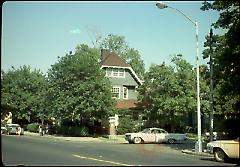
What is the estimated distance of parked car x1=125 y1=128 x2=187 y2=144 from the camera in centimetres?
3172

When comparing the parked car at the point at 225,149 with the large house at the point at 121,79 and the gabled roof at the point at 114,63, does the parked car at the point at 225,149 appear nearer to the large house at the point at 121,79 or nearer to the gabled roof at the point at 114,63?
the large house at the point at 121,79

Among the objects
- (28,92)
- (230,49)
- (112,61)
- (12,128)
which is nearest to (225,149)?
(230,49)

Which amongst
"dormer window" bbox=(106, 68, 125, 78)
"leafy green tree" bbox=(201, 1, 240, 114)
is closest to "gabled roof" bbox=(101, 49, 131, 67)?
"dormer window" bbox=(106, 68, 125, 78)

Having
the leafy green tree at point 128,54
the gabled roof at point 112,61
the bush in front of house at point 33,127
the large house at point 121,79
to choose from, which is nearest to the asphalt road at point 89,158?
the bush in front of house at point 33,127

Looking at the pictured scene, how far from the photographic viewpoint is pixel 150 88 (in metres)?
43.4

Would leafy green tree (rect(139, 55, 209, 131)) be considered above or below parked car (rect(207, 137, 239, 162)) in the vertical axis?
above

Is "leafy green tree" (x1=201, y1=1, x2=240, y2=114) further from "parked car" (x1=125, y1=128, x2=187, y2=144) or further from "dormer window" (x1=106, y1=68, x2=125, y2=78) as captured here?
"dormer window" (x1=106, y1=68, x2=125, y2=78)

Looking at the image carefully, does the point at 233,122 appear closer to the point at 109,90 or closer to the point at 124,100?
the point at 109,90

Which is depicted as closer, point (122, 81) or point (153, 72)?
point (153, 72)

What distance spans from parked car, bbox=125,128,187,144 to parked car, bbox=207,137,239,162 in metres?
14.4

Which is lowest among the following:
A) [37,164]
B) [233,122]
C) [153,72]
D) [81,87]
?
[37,164]

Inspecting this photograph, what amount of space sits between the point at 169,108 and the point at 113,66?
507 inches

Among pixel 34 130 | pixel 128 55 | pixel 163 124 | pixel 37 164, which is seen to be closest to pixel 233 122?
pixel 37 164

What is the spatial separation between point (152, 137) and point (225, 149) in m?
16.0
